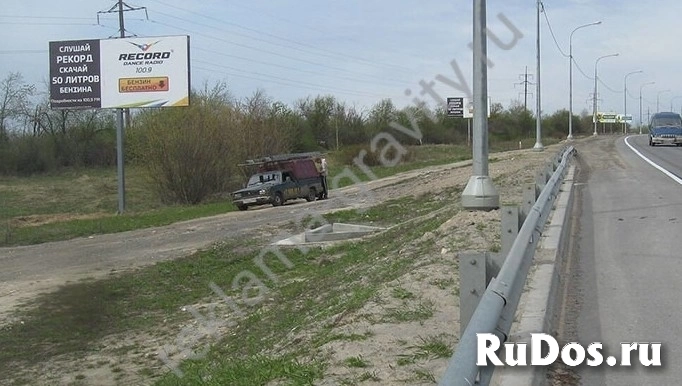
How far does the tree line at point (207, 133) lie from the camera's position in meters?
40.2

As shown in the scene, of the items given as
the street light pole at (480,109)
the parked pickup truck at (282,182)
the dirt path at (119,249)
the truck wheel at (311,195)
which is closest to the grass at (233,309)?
the dirt path at (119,249)

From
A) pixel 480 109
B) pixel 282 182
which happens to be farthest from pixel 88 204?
pixel 480 109

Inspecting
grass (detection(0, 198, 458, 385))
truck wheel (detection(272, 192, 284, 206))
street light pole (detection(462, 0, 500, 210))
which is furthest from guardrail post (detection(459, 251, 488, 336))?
truck wheel (detection(272, 192, 284, 206))

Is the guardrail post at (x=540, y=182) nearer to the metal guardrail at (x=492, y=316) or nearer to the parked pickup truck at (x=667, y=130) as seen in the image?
the metal guardrail at (x=492, y=316)

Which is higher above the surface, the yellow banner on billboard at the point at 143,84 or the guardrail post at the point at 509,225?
the yellow banner on billboard at the point at 143,84

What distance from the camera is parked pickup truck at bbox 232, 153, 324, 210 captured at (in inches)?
1228

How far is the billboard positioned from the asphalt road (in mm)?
24778

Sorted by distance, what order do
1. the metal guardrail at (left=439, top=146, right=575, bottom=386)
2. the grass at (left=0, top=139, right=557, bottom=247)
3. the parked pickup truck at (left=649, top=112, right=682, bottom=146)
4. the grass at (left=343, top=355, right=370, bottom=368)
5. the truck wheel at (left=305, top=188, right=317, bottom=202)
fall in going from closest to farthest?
the metal guardrail at (left=439, top=146, right=575, bottom=386) → the grass at (left=343, top=355, right=370, bottom=368) → the grass at (left=0, top=139, right=557, bottom=247) → the truck wheel at (left=305, top=188, right=317, bottom=202) → the parked pickup truck at (left=649, top=112, right=682, bottom=146)

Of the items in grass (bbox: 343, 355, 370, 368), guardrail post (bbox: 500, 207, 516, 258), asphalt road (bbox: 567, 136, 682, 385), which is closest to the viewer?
asphalt road (bbox: 567, 136, 682, 385)

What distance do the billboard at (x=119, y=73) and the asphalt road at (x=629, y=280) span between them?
24.8m

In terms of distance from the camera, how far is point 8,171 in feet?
222

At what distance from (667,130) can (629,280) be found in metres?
44.9

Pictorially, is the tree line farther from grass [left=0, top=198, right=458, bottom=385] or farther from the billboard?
grass [left=0, top=198, right=458, bottom=385]

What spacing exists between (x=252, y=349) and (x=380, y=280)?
191 centimetres
